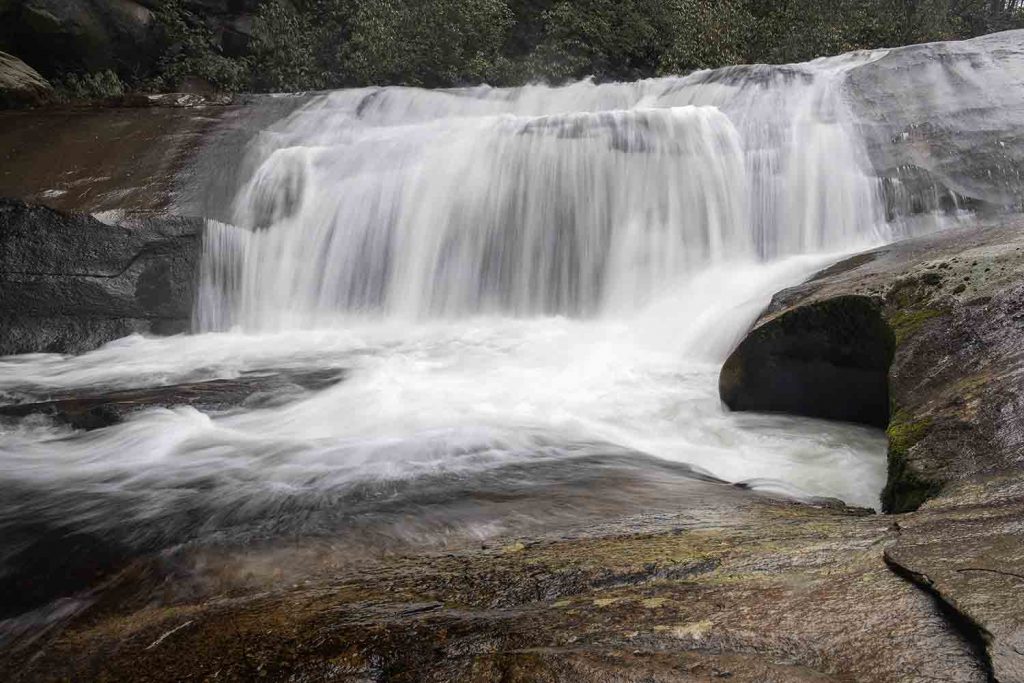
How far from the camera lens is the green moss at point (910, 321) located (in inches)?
152

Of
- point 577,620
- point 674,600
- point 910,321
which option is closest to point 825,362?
point 910,321

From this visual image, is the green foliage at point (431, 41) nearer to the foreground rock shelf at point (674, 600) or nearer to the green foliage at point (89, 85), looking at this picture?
the green foliage at point (89, 85)

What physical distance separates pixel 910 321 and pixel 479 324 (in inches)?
199

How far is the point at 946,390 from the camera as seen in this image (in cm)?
338

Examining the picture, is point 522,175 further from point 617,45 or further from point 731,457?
point 617,45

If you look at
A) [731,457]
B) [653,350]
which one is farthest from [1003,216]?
[731,457]

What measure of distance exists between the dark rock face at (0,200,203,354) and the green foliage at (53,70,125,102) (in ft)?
18.7

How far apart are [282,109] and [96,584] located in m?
10.1

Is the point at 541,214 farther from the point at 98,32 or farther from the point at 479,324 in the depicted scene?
the point at 98,32

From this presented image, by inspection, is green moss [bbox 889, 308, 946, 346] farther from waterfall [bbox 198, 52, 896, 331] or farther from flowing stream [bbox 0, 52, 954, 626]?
waterfall [bbox 198, 52, 896, 331]

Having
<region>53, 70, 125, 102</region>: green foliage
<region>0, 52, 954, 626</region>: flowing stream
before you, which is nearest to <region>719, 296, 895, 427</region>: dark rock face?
<region>0, 52, 954, 626</region>: flowing stream

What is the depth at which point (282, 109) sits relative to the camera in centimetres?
1172

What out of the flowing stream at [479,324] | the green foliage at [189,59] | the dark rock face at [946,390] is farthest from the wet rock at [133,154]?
the dark rock face at [946,390]

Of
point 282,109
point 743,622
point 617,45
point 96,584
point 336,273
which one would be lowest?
point 96,584
